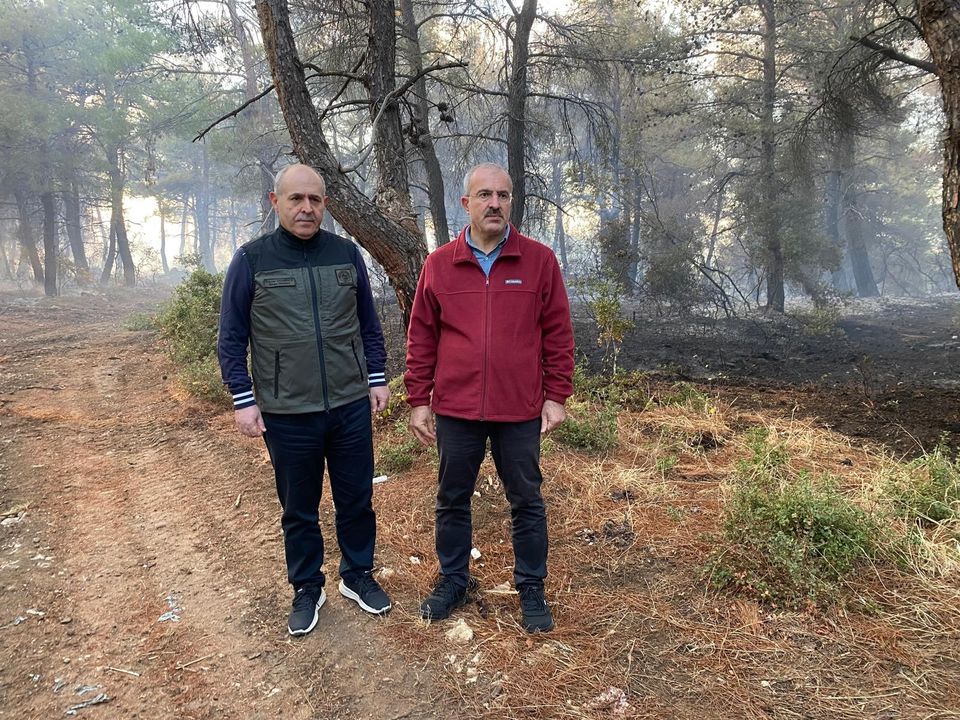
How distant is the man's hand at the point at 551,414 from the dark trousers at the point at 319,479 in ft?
2.66

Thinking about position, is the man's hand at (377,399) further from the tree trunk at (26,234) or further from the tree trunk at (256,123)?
the tree trunk at (26,234)

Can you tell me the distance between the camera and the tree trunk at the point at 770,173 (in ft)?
45.7

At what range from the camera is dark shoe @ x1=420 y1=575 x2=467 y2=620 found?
9.05ft

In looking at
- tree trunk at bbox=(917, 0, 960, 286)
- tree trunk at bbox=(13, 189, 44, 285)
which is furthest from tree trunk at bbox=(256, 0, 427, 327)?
tree trunk at bbox=(13, 189, 44, 285)

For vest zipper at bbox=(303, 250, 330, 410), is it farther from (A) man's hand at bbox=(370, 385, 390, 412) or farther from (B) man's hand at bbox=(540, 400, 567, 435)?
(B) man's hand at bbox=(540, 400, 567, 435)

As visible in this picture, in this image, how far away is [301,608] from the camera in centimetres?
275

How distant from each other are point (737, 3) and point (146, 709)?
14.6m

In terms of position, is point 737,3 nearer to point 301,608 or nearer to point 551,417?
point 551,417

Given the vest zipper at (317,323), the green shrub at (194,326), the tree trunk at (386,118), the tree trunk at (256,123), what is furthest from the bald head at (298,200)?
the tree trunk at (256,123)

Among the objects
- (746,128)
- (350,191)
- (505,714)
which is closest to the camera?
(505,714)

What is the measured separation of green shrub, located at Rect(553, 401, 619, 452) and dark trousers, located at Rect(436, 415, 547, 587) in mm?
2013

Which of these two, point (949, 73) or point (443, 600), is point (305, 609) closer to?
point (443, 600)

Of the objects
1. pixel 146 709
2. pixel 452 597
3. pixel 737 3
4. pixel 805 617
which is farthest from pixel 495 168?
pixel 737 3

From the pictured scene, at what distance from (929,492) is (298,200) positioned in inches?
152
